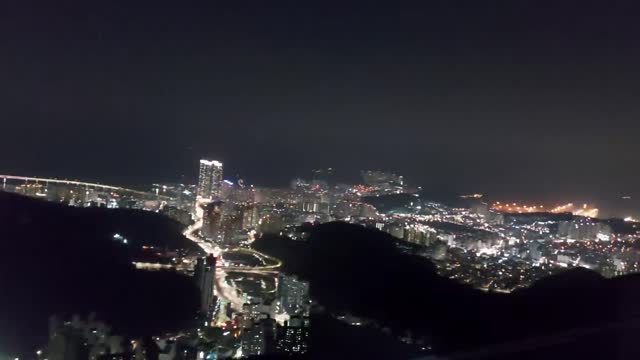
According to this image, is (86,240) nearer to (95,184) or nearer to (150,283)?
(150,283)

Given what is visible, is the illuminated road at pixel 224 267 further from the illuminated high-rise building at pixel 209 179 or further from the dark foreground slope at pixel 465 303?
the illuminated high-rise building at pixel 209 179

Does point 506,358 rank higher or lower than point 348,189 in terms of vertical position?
lower

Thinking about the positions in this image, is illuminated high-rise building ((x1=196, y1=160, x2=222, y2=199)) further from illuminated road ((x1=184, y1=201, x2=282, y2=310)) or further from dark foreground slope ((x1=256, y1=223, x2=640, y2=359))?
dark foreground slope ((x1=256, y1=223, x2=640, y2=359))

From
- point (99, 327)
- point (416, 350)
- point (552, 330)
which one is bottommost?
point (99, 327)

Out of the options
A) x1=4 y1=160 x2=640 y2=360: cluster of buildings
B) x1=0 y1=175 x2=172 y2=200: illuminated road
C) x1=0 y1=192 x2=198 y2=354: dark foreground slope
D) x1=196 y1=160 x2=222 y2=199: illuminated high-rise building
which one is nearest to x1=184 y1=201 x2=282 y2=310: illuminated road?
x1=4 y1=160 x2=640 y2=360: cluster of buildings

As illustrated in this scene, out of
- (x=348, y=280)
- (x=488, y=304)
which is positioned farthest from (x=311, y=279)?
(x=488, y=304)

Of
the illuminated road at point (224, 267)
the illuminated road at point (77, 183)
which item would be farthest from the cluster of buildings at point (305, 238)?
the illuminated road at point (77, 183)

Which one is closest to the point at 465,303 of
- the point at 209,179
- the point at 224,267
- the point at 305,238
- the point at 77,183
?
the point at 305,238
